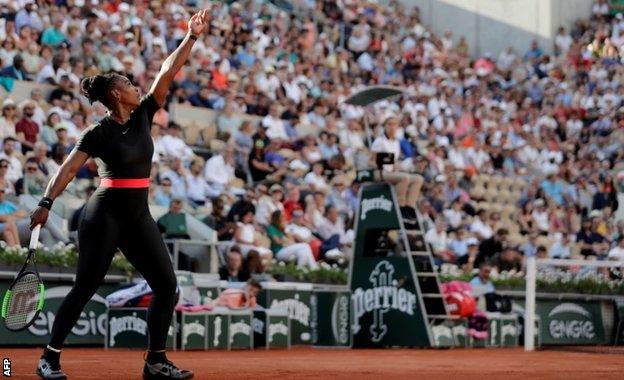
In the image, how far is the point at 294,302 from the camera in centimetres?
1859

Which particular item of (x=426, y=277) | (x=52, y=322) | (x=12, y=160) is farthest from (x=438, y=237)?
(x=52, y=322)

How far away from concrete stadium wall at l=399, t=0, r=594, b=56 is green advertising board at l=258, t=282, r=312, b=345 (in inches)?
775

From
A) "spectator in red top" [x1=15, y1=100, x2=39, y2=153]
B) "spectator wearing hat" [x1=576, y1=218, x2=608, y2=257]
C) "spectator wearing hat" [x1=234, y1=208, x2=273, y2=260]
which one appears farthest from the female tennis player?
"spectator wearing hat" [x1=576, y1=218, x2=608, y2=257]

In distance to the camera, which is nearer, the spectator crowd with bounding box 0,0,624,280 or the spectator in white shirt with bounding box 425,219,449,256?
the spectator crowd with bounding box 0,0,624,280

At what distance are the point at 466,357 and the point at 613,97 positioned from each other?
18.9 metres

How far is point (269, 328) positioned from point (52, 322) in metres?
2.93

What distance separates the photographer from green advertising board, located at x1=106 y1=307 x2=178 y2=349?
16.3 m

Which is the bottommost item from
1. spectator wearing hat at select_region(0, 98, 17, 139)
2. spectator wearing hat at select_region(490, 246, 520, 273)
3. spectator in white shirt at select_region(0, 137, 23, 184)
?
spectator wearing hat at select_region(490, 246, 520, 273)

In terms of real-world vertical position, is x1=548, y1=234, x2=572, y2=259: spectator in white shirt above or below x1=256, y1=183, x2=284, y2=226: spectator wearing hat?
below

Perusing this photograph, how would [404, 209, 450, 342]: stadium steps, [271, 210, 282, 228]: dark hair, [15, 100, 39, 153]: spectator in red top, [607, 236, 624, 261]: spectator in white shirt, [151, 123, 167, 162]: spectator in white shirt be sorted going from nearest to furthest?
[404, 209, 450, 342]: stadium steps < [15, 100, 39, 153]: spectator in red top < [271, 210, 282, 228]: dark hair < [151, 123, 167, 162]: spectator in white shirt < [607, 236, 624, 261]: spectator in white shirt

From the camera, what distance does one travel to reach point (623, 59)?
34781 mm

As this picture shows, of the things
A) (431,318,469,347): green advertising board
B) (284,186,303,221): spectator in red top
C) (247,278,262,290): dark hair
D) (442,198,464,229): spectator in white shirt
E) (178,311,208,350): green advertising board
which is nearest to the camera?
(178,311,208,350): green advertising board

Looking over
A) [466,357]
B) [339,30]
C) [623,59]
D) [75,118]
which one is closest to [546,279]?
[466,357]

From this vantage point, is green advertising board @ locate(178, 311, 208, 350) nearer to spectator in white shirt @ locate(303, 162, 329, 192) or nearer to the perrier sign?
the perrier sign
